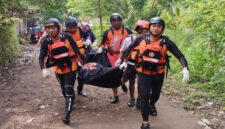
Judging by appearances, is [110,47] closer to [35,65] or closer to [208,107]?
[208,107]

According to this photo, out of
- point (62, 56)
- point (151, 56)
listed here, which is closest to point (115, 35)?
point (62, 56)

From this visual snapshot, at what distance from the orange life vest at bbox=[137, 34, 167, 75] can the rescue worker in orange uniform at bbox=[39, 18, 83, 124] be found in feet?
4.40

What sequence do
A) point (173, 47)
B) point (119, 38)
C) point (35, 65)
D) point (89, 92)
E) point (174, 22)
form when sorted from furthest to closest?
point (174, 22) → point (35, 65) → point (89, 92) → point (119, 38) → point (173, 47)

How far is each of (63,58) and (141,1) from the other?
7136 millimetres

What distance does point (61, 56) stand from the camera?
14.4 ft

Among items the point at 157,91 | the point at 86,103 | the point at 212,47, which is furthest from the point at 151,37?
the point at 212,47

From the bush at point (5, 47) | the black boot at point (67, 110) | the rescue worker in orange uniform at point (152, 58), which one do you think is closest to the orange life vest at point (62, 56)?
the black boot at point (67, 110)

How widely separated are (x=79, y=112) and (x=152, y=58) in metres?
2.11

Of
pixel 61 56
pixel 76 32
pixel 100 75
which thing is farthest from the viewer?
pixel 76 32

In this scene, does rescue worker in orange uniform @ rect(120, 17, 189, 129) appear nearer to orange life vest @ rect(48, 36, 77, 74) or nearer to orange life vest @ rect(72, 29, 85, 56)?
orange life vest @ rect(48, 36, 77, 74)

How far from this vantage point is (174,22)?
11367 mm

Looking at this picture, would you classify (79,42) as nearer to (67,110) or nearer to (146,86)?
(67,110)

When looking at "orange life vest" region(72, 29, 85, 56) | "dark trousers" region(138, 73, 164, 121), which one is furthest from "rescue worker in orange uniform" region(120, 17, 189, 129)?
"orange life vest" region(72, 29, 85, 56)

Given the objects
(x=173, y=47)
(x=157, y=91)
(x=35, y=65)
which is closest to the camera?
(x=173, y=47)
